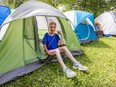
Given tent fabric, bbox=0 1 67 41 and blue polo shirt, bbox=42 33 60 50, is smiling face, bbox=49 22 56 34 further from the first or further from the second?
tent fabric, bbox=0 1 67 41

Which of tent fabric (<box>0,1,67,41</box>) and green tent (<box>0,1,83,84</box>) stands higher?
tent fabric (<box>0,1,67,41</box>)

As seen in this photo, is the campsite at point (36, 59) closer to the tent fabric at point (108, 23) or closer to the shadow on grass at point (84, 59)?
the shadow on grass at point (84, 59)

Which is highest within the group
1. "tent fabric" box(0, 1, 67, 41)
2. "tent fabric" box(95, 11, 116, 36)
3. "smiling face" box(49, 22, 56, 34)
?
"tent fabric" box(0, 1, 67, 41)

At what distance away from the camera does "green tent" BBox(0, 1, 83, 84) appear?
13.2 ft

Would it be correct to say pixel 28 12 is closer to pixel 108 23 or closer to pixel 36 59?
pixel 36 59

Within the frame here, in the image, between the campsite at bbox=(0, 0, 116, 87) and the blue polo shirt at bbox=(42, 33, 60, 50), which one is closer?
the campsite at bbox=(0, 0, 116, 87)

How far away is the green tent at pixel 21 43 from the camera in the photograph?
403 centimetres

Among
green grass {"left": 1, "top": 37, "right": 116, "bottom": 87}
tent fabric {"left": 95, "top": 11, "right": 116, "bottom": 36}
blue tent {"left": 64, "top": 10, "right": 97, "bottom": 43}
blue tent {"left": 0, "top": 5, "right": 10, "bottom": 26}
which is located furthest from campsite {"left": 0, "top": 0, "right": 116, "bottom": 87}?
tent fabric {"left": 95, "top": 11, "right": 116, "bottom": 36}

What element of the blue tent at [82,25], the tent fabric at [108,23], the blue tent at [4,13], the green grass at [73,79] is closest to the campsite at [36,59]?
the green grass at [73,79]

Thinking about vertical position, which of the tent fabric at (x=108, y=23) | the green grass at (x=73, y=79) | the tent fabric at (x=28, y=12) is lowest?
the green grass at (x=73, y=79)

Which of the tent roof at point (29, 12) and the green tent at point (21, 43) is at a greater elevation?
the tent roof at point (29, 12)

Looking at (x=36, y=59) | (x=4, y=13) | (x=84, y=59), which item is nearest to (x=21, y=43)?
(x=36, y=59)

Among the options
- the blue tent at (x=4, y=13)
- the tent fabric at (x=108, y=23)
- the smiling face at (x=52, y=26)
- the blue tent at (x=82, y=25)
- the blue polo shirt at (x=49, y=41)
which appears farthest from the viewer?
the tent fabric at (x=108, y=23)

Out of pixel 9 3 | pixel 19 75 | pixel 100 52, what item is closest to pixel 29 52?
pixel 19 75
